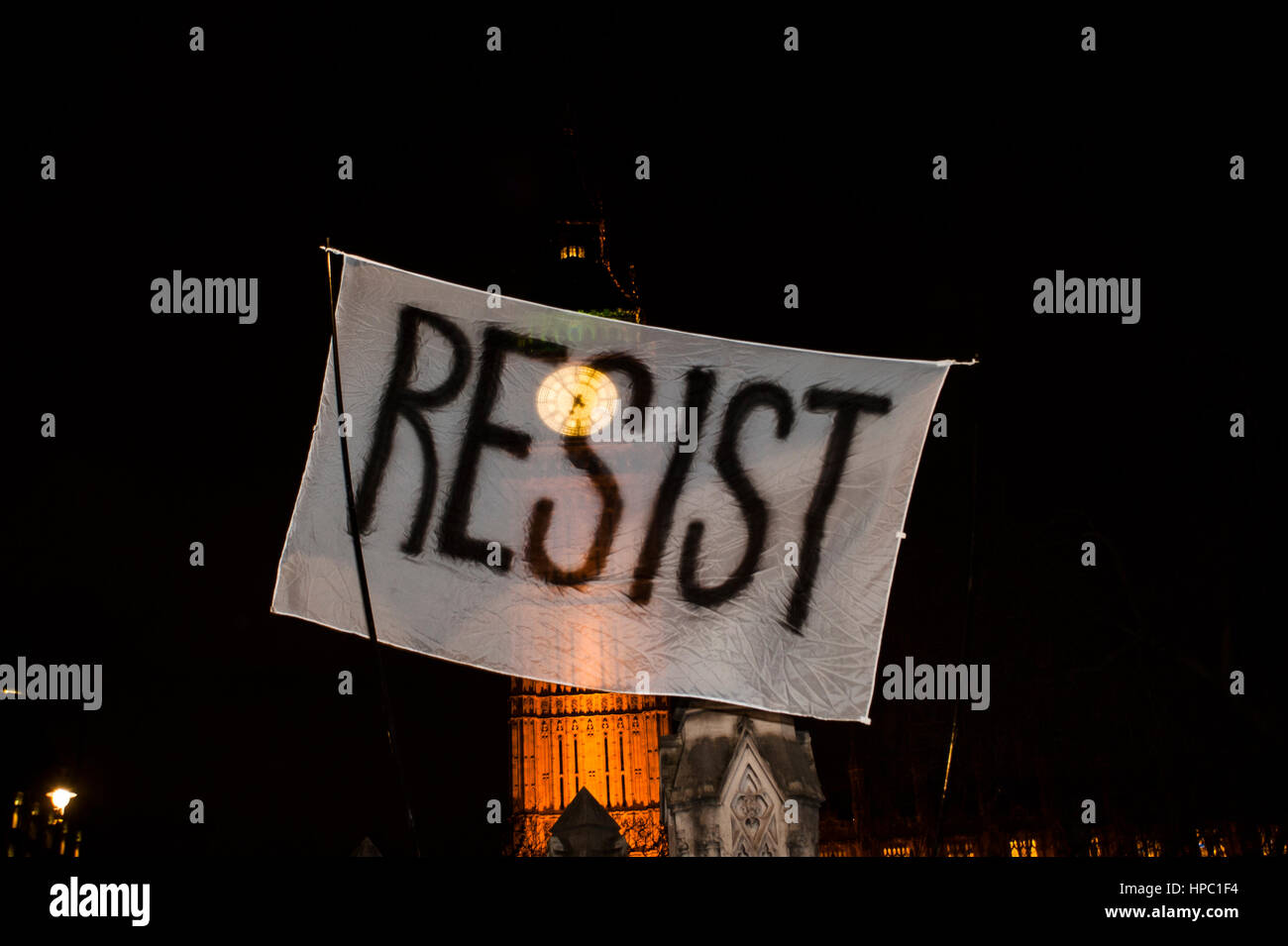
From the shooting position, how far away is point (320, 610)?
231 inches

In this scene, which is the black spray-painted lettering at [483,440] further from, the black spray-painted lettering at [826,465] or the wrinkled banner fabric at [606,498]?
the black spray-painted lettering at [826,465]

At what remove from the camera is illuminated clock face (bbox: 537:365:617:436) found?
6.20 metres

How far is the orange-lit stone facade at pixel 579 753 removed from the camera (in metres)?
87.0

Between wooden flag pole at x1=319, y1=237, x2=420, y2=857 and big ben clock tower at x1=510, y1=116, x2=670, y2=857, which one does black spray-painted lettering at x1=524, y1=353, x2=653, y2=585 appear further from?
big ben clock tower at x1=510, y1=116, x2=670, y2=857

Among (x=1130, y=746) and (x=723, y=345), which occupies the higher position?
(x=723, y=345)

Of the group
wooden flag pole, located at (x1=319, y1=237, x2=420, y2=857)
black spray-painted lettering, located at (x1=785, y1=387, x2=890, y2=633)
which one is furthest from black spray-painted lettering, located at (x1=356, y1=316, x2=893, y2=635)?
wooden flag pole, located at (x1=319, y1=237, x2=420, y2=857)

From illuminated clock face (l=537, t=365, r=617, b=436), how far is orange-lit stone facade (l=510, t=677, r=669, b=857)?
269ft

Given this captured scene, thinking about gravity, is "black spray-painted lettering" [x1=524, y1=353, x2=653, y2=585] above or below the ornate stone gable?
above

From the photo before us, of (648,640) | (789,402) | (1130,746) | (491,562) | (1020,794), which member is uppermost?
(789,402)
